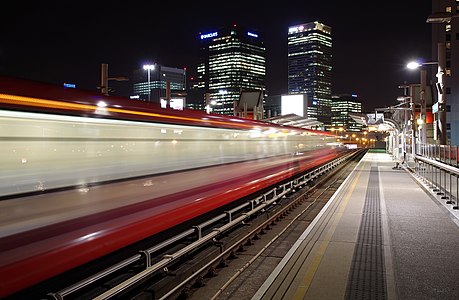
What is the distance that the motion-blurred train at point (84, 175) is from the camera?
12.3 feet

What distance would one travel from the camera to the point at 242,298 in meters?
5.23

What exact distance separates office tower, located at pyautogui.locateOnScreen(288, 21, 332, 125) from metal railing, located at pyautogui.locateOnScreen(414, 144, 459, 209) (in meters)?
134

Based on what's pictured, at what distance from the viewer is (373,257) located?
6699 millimetres

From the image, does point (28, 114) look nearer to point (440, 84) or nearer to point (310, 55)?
point (440, 84)

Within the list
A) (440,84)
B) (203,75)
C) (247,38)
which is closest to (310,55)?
(247,38)

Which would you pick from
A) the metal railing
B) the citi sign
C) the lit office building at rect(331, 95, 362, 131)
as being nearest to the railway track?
the metal railing

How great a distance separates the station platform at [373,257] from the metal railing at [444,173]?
1.76 feet

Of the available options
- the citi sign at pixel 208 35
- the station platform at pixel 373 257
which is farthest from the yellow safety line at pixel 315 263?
the citi sign at pixel 208 35

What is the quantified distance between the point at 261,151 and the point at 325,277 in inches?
216

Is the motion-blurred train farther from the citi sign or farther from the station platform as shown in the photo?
the citi sign

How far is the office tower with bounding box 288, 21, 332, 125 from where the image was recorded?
149500mm

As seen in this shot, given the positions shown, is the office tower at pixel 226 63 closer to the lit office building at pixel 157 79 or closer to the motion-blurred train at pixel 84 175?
the lit office building at pixel 157 79

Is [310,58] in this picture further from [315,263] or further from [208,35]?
[315,263]

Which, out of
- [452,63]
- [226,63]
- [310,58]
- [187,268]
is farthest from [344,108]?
[187,268]
